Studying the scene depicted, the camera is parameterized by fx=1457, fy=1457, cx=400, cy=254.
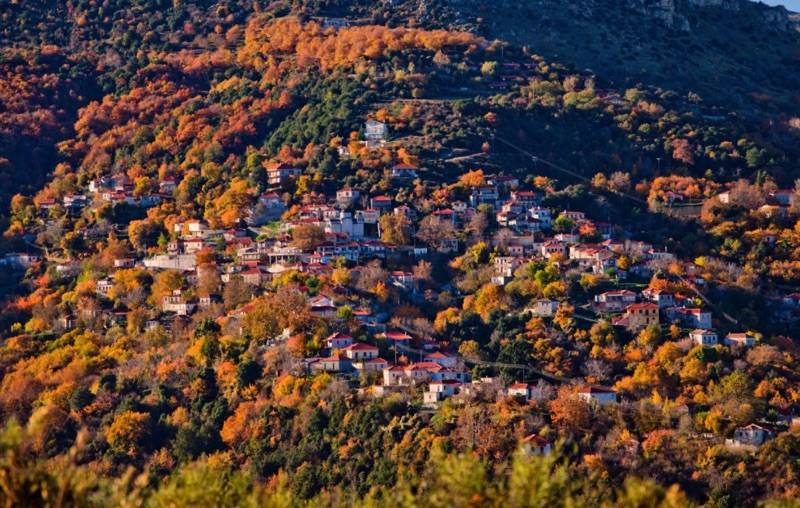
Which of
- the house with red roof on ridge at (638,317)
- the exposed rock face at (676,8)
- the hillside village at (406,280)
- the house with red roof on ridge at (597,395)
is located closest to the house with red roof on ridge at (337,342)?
the hillside village at (406,280)

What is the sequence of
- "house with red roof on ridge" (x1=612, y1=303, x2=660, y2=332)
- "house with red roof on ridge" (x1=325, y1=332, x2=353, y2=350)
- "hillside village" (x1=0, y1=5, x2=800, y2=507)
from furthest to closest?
1. "house with red roof on ridge" (x1=612, y1=303, x2=660, y2=332)
2. "house with red roof on ridge" (x1=325, y1=332, x2=353, y2=350)
3. "hillside village" (x1=0, y1=5, x2=800, y2=507)

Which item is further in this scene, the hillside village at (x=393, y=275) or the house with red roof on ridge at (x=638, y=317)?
the house with red roof on ridge at (x=638, y=317)

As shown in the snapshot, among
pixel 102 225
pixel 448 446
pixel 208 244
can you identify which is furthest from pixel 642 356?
pixel 102 225

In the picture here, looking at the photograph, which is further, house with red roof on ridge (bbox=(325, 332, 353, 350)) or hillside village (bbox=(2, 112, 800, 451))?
house with red roof on ridge (bbox=(325, 332, 353, 350))

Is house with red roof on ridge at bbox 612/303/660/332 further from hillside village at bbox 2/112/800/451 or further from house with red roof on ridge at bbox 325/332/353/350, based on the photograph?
house with red roof on ridge at bbox 325/332/353/350

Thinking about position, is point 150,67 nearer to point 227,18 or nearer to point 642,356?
point 227,18

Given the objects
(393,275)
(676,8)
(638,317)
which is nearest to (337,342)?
(393,275)

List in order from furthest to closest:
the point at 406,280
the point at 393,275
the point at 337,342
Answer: the point at 393,275 → the point at 406,280 → the point at 337,342

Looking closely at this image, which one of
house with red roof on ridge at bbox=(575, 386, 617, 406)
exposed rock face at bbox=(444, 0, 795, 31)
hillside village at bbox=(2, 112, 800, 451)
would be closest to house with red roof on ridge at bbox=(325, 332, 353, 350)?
hillside village at bbox=(2, 112, 800, 451)

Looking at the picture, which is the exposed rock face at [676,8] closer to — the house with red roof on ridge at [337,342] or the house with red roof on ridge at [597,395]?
the house with red roof on ridge at [337,342]

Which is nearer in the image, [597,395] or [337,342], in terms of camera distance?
[597,395]

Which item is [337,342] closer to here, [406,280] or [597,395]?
[406,280]

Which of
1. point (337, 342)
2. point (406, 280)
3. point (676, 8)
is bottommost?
point (337, 342)
